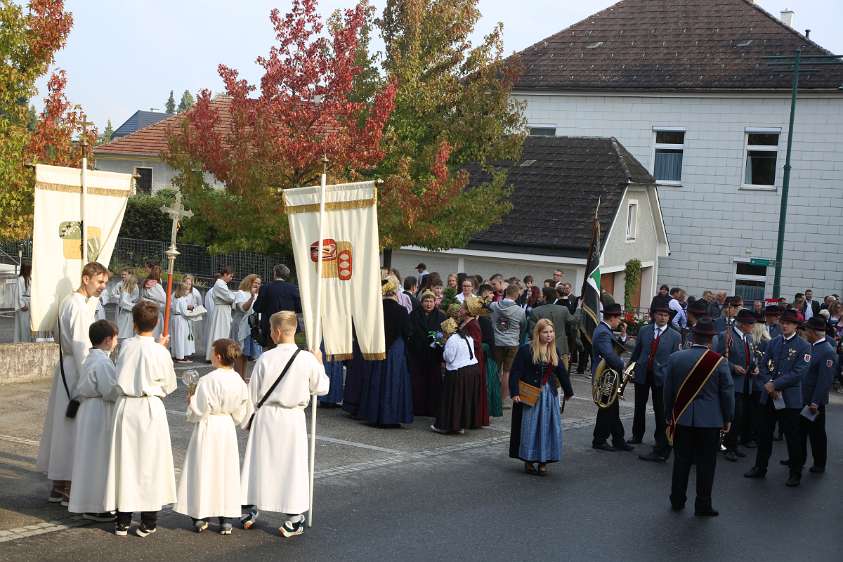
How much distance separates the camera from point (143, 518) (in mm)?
8484

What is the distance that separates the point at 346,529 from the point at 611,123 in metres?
30.0

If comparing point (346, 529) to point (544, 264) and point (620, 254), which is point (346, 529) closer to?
point (544, 264)

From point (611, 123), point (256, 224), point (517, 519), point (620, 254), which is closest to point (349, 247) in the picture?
point (517, 519)

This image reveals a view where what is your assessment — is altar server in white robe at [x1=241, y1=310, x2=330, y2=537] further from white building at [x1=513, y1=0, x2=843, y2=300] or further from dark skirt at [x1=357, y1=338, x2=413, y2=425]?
white building at [x1=513, y1=0, x2=843, y2=300]

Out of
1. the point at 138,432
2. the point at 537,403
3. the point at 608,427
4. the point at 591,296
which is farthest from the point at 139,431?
the point at 591,296

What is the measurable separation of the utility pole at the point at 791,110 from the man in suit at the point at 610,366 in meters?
16.4

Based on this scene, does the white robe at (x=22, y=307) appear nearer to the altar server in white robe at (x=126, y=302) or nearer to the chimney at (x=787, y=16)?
the altar server in white robe at (x=126, y=302)

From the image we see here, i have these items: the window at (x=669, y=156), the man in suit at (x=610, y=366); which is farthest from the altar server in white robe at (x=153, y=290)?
the window at (x=669, y=156)

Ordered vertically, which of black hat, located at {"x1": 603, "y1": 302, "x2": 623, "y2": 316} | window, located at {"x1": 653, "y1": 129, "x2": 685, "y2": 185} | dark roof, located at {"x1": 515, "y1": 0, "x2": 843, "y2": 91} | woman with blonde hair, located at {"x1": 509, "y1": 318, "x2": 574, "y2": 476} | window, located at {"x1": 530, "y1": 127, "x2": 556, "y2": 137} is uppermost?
dark roof, located at {"x1": 515, "y1": 0, "x2": 843, "y2": 91}

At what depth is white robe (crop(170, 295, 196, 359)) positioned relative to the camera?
60.7ft

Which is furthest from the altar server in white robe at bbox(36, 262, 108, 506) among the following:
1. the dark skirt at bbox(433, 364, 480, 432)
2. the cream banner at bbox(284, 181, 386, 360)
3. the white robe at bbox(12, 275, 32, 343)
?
the white robe at bbox(12, 275, 32, 343)

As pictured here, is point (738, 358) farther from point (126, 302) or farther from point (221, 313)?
point (126, 302)

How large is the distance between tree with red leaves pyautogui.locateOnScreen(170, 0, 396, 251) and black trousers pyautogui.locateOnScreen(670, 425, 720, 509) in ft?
33.3

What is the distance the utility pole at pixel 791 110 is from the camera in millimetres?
29141
